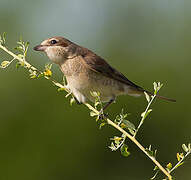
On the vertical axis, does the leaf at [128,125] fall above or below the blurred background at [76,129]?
above

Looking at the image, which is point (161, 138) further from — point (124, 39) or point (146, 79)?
point (124, 39)

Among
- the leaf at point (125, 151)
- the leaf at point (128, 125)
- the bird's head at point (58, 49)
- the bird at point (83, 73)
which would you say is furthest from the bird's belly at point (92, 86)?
the leaf at point (125, 151)

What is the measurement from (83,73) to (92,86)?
0.16 m

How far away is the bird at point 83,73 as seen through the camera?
388 centimetres

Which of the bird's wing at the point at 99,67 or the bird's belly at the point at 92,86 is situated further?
the bird's wing at the point at 99,67

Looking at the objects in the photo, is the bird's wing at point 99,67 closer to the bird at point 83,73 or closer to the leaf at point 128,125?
the bird at point 83,73

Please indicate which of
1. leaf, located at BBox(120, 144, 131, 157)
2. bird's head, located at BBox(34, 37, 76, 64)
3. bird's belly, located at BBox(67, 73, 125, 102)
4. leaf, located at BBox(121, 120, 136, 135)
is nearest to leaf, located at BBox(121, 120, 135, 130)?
leaf, located at BBox(121, 120, 136, 135)

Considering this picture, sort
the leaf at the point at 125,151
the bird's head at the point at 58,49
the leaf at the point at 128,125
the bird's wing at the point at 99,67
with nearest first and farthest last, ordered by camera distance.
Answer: the leaf at the point at 125,151 < the leaf at the point at 128,125 < the bird's head at the point at 58,49 < the bird's wing at the point at 99,67

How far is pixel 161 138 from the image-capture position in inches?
392

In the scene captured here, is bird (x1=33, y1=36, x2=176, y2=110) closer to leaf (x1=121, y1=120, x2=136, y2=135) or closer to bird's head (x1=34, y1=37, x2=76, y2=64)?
bird's head (x1=34, y1=37, x2=76, y2=64)

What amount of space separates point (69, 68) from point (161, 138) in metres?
6.36

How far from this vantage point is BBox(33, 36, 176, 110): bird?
3.88 m

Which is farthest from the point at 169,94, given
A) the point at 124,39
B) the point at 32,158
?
the point at 124,39

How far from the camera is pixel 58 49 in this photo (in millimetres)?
3963
